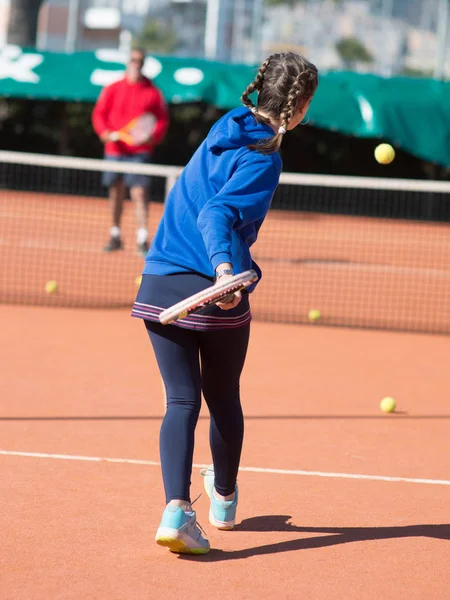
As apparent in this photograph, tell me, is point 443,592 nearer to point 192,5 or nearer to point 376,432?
point 376,432

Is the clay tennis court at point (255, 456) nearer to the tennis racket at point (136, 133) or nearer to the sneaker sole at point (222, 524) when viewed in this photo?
the sneaker sole at point (222, 524)

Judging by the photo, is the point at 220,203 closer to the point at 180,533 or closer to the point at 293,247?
the point at 180,533

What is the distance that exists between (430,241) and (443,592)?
501 inches

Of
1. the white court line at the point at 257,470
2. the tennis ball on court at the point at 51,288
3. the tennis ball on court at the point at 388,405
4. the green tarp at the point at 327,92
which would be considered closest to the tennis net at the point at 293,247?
the tennis ball on court at the point at 51,288

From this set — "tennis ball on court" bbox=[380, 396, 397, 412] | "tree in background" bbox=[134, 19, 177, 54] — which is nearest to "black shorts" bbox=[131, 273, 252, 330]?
"tennis ball on court" bbox=[380, 396, 397, 412]

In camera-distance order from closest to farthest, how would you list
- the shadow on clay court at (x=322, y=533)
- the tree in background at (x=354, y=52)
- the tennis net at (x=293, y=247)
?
the shadow on clay court at (x=322, y=533), the tennis net at (x=293, y=247), the tree in background at (x=354, y=52)

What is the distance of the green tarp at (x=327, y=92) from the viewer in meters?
17.1

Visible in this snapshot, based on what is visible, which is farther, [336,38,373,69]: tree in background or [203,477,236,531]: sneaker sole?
[336,38,373,69]: tree in background

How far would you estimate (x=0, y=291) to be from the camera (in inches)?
368

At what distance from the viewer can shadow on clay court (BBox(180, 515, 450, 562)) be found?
358 cm

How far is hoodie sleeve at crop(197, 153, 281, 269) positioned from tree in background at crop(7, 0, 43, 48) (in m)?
20.9

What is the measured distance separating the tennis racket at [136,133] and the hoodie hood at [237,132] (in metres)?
7.94

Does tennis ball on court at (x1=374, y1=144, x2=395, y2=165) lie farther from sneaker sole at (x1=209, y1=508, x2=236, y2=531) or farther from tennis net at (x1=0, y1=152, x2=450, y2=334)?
sneaker sole at (x1=209, y1=508, x2=236, y2=531)

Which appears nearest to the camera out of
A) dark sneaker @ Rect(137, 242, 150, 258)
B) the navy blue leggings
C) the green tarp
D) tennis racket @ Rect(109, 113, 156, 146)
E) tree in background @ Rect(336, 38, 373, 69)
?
the navy blue leggings
